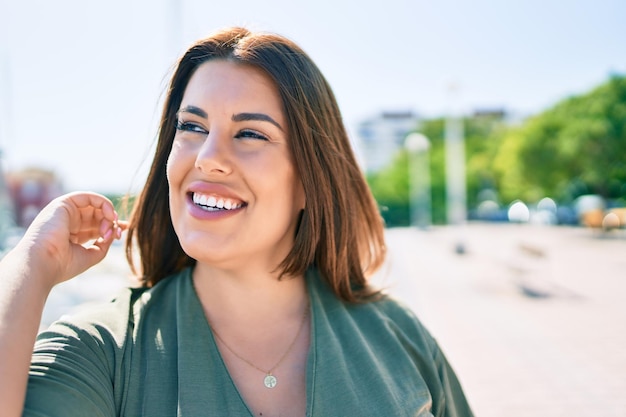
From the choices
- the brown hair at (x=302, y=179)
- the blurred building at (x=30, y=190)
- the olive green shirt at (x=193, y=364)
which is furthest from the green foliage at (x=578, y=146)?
the olive green shirt at (x=193, y=364)

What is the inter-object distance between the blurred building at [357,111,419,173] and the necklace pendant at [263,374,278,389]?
100931mm

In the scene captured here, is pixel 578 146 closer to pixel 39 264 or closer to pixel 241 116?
pixel 241 116

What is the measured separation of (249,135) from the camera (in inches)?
72.7

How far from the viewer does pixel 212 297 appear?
1.93 metres

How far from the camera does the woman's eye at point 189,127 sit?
1859 millimetres

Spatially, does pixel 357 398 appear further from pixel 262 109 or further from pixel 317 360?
pixel 262 109

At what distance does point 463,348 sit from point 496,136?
186 feet

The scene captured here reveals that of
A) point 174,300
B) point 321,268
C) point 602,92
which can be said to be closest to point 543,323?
point 321,268

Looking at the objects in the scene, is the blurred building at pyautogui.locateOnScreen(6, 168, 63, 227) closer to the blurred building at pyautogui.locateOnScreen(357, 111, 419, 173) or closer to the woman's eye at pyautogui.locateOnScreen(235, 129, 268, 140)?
the woman's eye at pyautogui.locateOnScreen(235, 129, 268, 140)

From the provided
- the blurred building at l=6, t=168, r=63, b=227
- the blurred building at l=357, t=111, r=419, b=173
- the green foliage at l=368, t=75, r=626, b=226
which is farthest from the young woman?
the blurred building at l=357, t=111, r=419, b=173

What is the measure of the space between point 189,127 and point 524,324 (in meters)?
7.03

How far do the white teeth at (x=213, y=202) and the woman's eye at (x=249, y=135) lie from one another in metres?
0.22

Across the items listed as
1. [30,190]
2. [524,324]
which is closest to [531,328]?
[524,324]

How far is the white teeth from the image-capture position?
177 cm
